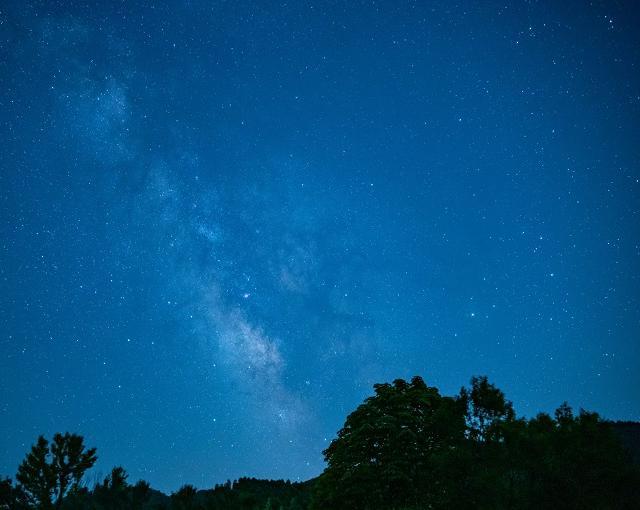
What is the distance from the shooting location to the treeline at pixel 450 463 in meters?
17.0

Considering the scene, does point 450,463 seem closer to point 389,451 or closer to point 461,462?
point 461,462

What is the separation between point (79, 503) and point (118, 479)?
34.3 feet

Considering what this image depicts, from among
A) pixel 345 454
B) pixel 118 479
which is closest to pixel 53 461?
pixel 118 479

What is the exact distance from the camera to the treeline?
55.9 feet

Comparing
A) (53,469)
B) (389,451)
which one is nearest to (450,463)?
(389,451)

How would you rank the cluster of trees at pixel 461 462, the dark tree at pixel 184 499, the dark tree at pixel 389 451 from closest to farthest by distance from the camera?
the cluster of trees at pixel 461 462 < the dark tree at pixel 389 451 < the dark tree at pixel 184 499

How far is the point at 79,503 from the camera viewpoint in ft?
123

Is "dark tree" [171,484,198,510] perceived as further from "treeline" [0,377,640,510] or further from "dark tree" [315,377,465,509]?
"dark tree" [315,377,465,509]

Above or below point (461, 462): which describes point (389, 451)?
above

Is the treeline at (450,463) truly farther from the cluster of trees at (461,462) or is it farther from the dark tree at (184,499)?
the dark tree at (184,499)

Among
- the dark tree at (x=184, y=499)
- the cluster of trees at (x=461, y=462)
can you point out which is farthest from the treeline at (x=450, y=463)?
the dark tree at (x=184, y=499)

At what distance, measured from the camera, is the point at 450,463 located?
677 inches

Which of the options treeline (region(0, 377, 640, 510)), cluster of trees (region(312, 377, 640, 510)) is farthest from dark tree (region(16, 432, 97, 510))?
cluster of trees (region(312, 377, 640, 510))

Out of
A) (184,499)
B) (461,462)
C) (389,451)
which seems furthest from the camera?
(184,499)
